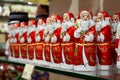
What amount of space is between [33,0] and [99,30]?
1.85 ft

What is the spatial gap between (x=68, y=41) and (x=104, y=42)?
14 cm

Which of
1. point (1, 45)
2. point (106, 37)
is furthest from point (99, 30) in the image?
point (1, 45)

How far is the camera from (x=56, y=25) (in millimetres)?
1154

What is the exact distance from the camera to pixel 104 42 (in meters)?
0.97

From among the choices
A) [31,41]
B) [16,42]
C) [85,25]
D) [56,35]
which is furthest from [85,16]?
[16,42]

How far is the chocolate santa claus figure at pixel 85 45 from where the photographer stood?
96cm

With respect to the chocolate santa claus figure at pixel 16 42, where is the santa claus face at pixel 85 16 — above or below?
above

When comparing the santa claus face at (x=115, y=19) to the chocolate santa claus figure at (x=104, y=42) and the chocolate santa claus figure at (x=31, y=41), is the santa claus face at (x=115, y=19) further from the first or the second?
the chocolate santa claus figure at (x=31, y=41)

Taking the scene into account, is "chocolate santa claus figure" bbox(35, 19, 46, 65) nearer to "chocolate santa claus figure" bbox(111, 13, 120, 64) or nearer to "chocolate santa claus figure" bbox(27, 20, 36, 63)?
"chocolate santa claus figure" bbox(27, 20, 36, 63)

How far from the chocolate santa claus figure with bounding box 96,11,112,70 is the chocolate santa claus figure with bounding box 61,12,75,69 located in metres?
0.10

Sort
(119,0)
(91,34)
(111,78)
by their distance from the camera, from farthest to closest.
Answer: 1. (119,0)
2. (91,34)
3. (111,78)

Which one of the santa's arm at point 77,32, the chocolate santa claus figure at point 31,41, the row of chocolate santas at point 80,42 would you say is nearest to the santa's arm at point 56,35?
the row of chocolate santas at point 80,42

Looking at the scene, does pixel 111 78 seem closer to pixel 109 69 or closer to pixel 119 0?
pixel 109 69

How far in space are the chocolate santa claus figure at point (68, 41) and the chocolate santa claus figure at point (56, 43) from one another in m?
0.04
